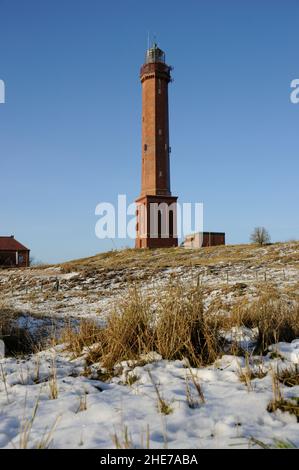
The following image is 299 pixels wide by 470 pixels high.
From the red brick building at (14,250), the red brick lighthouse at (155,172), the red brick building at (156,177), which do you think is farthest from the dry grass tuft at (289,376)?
the red brick building at (14,250)

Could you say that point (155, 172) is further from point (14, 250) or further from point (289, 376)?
point (289, 376)

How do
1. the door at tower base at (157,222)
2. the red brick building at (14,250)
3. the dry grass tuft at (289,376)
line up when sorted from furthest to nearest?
the red brick building at (14,250), the door at tower base at (157,222), the dry grass tuft at (289,376)

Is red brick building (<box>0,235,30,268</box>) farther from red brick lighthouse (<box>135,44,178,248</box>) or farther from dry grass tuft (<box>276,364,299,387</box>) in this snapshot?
dry grass tuft (<box>276,364,299,387</box>)

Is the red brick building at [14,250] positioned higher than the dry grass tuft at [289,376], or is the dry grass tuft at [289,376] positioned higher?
the red brick building at [14,250]

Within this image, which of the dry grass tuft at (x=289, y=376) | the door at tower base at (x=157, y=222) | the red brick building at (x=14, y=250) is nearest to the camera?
the dry grass tuft at (x=289, y=376)

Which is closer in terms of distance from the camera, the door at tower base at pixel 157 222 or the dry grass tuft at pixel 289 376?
the dry grass tuft at pixel 289 376

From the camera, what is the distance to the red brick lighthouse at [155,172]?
2855 centimetres

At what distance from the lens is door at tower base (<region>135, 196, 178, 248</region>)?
2842 cm

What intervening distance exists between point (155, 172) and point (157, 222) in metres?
4.01

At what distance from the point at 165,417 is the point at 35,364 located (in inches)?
64.8

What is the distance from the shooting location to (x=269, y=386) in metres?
2.52

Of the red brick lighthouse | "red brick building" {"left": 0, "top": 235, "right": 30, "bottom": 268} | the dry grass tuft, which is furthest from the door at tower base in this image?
the dry grass tuft

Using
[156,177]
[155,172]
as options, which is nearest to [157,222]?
[156,177]

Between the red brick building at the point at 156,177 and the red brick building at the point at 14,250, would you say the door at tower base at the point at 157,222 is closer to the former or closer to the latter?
the red brick building at the point at 156,177
